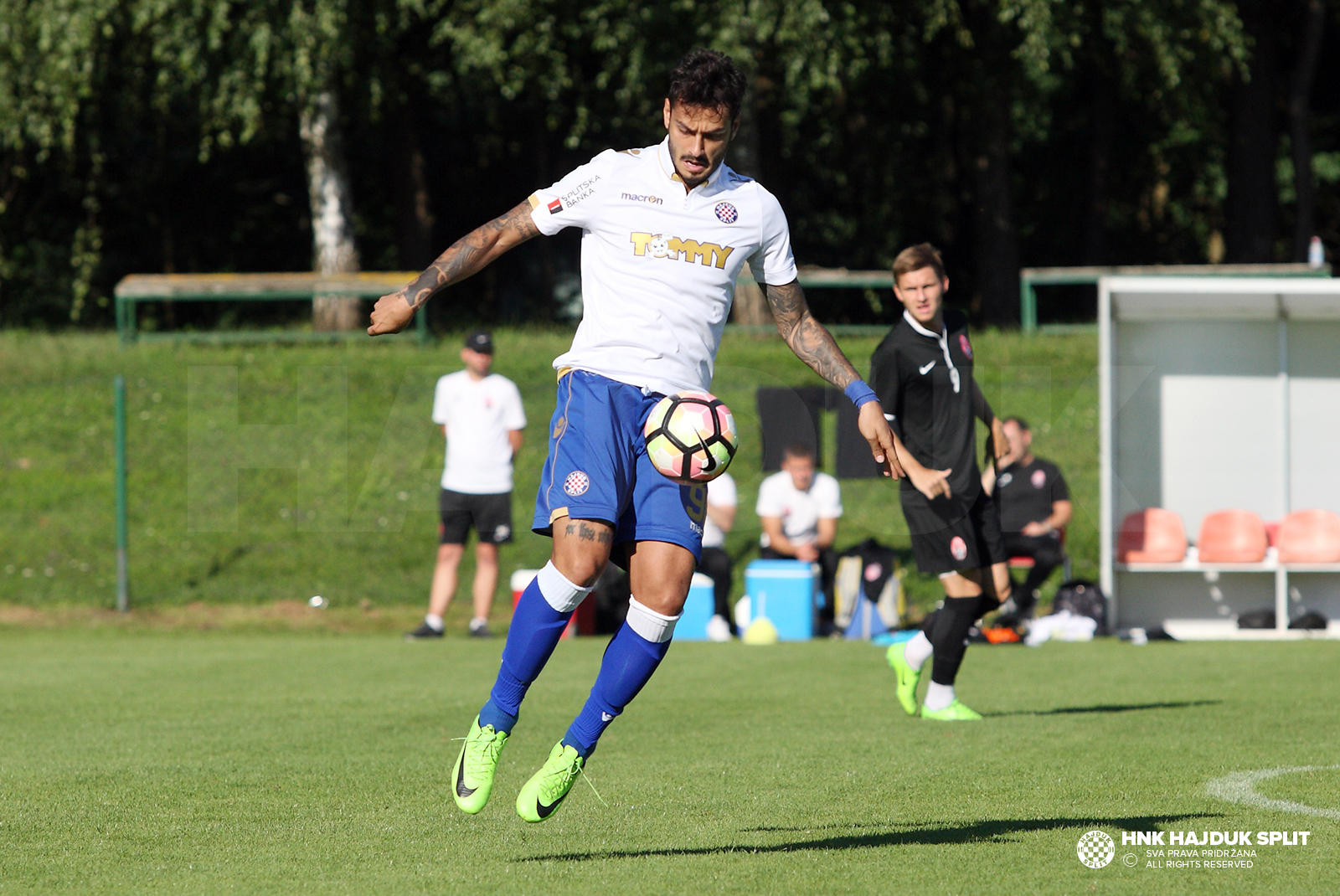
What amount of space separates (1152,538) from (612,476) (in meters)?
9.43

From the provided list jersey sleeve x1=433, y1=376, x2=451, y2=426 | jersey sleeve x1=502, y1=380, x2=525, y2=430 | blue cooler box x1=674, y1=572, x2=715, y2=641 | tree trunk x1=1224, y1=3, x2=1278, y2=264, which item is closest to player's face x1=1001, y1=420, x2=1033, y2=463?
blue cooler box x1=674, y1=572, x2=715, y2=641

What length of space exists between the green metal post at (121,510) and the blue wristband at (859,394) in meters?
10.5

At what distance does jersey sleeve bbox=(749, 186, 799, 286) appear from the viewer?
459cm

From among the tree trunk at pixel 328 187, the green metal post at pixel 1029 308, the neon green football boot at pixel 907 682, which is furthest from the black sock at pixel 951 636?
the tree trunk at pixel 328 187

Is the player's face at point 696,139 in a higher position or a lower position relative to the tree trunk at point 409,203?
lower

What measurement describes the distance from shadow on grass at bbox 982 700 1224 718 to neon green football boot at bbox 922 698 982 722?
171 mm

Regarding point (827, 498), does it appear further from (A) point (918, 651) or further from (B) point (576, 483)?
(B) point (576, 483)

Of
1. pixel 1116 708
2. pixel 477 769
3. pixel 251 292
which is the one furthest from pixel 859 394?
pixel 251 292

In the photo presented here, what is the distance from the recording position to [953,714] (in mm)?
7336

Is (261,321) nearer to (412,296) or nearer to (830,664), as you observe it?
(830,664)

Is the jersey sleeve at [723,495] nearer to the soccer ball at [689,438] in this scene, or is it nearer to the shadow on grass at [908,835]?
the shadow on grass at [908,835]

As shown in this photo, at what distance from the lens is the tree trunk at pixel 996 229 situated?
23.8 metres

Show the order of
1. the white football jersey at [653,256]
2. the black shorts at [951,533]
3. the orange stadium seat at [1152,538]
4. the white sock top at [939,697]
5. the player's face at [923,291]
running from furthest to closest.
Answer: the orange stadium seat at [1152,538] → the white sock top at [939,697] → the black shorts at [951,533] → the player's face at [923,291] → the white football jersey at [653,256]

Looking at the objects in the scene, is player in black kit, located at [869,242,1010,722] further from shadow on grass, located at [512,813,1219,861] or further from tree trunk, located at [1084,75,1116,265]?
tree trunk, located at [1084,75,1116,265]
